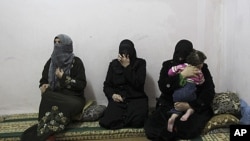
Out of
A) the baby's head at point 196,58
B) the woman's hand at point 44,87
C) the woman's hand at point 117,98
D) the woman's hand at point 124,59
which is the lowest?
the woman's hand at point 117,98

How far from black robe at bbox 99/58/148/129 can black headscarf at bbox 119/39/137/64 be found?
5 centimetres

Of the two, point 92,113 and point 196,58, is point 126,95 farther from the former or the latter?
point 196,58

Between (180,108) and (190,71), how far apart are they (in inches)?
13.6

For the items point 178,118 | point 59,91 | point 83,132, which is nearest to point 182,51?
point 178,118

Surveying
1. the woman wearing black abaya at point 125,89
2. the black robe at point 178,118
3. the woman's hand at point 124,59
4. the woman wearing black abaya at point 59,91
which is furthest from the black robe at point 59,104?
the black robe at point 178,118

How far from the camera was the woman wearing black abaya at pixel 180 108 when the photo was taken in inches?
106

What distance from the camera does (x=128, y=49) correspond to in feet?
10.5

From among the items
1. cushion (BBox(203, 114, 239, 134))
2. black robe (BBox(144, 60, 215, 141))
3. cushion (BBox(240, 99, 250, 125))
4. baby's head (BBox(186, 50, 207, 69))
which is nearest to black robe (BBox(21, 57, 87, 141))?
black robe (BBox(144, 60, 215, 141))

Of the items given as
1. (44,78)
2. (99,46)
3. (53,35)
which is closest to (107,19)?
(99,46)

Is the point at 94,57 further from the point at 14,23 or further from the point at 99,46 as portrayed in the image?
the point at 14,23

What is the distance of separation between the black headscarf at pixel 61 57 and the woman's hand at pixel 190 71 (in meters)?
1.21

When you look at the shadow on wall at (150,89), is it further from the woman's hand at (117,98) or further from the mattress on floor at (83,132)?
the mattress on floor at (83,132)

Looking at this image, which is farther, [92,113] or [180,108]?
[92,113]

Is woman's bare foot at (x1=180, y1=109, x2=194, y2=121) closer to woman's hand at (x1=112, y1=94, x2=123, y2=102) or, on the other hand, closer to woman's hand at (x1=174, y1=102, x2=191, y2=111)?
woman's hand at (x1=174, y1=102, x2=191, y2=111)
